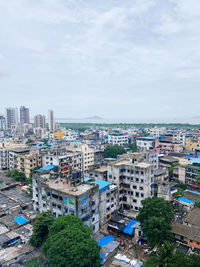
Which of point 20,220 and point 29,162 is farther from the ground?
point 29,162

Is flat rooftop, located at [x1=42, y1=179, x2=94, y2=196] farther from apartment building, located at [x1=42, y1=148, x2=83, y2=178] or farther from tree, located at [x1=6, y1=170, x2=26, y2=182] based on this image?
tree, located at [x1=6, y1=170, x2=26, y2=182]

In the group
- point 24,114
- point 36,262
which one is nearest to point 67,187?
point 36,262

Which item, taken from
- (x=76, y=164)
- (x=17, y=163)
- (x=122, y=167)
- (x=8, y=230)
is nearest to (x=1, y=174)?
(x=17, y=163)

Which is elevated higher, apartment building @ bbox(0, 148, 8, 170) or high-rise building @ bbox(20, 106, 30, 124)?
high-rise building @ bbox(20, 106, 30, 124)

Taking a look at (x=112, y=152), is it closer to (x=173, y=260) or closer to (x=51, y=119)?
(x=173, y=260)

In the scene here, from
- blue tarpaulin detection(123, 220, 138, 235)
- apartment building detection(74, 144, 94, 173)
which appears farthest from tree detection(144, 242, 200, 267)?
apartment building detection(74, 144, 94, 173)

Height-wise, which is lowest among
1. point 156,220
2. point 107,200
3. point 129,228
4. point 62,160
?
point 129,228

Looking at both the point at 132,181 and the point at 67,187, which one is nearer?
the point at 67,187
